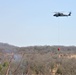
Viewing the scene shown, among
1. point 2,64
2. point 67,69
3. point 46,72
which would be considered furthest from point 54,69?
point 2,64

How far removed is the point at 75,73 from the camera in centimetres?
3194

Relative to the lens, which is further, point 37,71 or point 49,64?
point 49,64

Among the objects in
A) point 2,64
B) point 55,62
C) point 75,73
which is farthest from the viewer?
point 55,62

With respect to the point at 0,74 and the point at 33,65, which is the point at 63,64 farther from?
the point at 0,74

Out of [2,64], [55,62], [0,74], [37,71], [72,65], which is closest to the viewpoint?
[0,74]

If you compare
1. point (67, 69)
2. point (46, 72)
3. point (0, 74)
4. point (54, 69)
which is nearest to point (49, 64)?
point (54, 69)

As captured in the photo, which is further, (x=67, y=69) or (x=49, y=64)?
(x=49, y=64)

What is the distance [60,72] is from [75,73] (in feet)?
12.2

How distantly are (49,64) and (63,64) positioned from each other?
5.02ft

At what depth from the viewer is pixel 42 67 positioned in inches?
1355

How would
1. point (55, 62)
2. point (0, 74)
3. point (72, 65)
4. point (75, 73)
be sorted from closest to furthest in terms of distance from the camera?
point (0, 74) < point (75, 73) < point (72, 65) < point (55, 62)

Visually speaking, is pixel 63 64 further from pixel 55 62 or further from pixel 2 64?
pixel 2 64

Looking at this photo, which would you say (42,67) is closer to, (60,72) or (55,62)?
(60,72)

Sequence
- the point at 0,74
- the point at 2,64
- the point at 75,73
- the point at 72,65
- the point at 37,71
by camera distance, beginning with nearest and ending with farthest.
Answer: the point at 0,74 → the point at 2,64 → the point at 75,73 → the point at 37,71 → the point at 72,65
